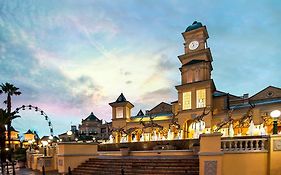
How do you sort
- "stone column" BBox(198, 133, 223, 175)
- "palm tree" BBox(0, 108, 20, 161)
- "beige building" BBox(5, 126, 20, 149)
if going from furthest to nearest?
"beige building" BBox(5, 126, 20, 149) < "palm tree" BBox(0, 108, 20, 161) < "stone column" BBox(198, 133, 223, 175)

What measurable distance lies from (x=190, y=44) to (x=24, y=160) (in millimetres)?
26767

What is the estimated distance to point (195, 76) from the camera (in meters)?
35.9

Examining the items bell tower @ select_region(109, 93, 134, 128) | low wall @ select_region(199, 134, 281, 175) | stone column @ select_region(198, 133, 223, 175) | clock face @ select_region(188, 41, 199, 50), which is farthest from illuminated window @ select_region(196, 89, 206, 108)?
stone column @ select_region(198, 133, 223, 175)

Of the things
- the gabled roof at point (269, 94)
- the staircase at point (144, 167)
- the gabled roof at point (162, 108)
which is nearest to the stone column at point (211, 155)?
the staircase at point (144, 167)

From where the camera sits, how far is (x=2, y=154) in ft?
105

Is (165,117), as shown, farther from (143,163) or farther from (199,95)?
(143,163)

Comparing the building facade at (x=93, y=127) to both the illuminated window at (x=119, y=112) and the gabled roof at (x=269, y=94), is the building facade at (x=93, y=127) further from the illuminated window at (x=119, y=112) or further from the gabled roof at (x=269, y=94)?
the gabled roof at (x=269, y=94)

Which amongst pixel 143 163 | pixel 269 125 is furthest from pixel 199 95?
pixel 143 163

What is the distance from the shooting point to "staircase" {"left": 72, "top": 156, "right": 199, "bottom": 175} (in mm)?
12641

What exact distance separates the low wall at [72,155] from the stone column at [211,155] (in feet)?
31.3

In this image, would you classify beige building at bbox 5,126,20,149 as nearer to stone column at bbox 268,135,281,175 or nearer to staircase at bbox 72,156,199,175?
staircase at bbox 72,156,199,175

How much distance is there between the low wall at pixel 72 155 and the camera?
16766mm

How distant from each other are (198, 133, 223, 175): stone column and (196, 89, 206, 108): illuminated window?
78.4ft

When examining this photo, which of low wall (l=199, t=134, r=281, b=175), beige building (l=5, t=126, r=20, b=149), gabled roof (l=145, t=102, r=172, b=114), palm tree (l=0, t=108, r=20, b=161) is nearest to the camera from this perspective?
low wall (l=199, t=134, r=281, b=175)
